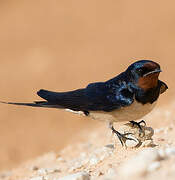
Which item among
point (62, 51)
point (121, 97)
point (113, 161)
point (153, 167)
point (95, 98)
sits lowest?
point (153, 167)

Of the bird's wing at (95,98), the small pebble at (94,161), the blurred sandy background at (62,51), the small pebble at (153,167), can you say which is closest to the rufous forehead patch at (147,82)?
the bird's wing at (95,98)

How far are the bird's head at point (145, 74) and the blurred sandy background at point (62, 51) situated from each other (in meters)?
4.27

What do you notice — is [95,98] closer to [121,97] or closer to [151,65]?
[121,97]

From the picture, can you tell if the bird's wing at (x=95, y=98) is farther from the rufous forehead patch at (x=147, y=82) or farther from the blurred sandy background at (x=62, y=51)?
the blurred sandy background at (x=62, y=51)

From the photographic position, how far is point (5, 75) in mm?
12469

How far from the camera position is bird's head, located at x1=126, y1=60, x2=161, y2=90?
365 cm

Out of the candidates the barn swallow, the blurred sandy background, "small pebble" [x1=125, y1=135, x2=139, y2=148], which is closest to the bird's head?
the barn swallow

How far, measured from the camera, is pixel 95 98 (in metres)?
4.02

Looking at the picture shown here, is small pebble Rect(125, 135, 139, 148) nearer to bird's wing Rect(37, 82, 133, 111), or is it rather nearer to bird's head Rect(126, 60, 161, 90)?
bird's wing Rect(37, 82, 133, 111)

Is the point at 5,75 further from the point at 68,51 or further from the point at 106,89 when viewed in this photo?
the point at 106,89

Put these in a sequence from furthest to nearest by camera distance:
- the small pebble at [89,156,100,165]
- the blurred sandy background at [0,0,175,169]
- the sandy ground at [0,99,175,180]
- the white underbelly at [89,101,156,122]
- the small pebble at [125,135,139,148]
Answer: the blurred sandy background at [0,0,175,169] → the small pebble at [89,156,100,165] → the small pebble at [125,135,139,148] → the white underbelly at [89,101,156,122] → the sandy ground at [0,99,175,180]

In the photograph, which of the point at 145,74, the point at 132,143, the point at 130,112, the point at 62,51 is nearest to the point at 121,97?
the point at 130,112

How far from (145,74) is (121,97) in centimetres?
25

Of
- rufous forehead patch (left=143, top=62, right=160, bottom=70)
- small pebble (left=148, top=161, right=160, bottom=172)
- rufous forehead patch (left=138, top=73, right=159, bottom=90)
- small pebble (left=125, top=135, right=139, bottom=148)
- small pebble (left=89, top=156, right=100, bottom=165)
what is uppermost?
rufous forehead patch (left=143, top=62, right=160, bottom=70)
